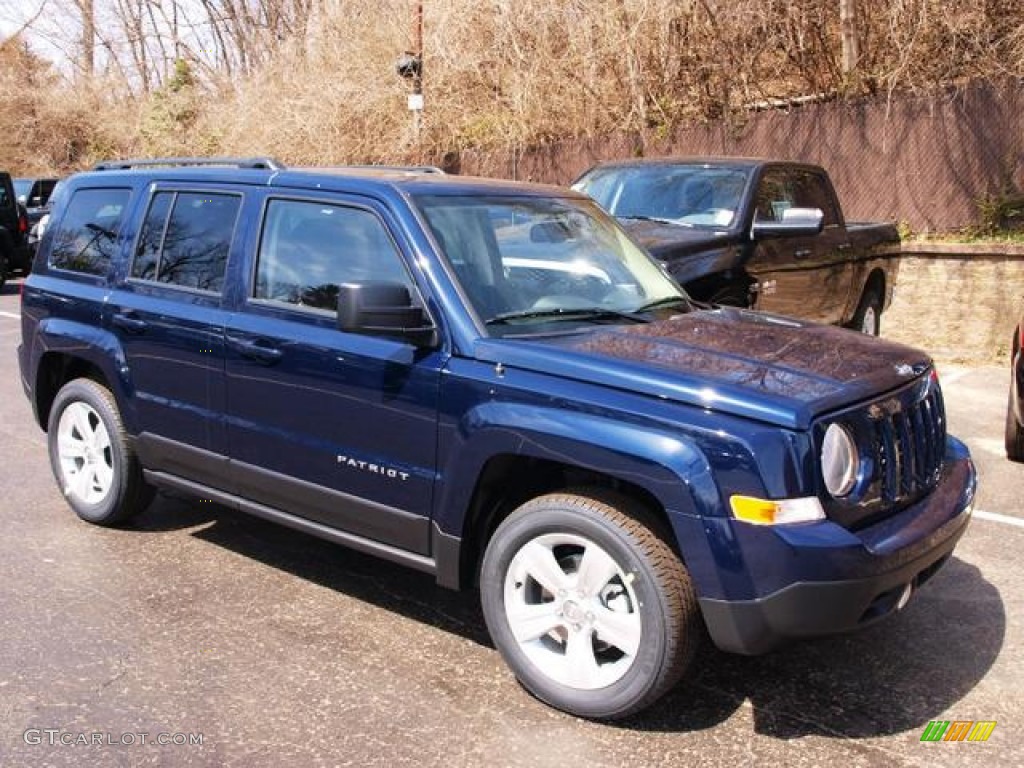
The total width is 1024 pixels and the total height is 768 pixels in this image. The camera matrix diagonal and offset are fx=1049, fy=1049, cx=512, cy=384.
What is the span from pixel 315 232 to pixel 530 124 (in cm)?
1286

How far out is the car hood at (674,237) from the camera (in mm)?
7144

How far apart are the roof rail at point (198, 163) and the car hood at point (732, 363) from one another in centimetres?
164

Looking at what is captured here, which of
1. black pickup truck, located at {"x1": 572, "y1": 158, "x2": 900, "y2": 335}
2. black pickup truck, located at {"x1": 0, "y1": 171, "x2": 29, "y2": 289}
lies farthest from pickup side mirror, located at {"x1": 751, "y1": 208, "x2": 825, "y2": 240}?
black pickup truck, located at {"x1": 0, "y1": 171, "x2": 29, "y2": 289}

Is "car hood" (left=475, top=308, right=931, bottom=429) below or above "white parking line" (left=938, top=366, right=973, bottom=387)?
above

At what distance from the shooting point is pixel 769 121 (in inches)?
526

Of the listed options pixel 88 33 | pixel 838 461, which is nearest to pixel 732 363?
pixel 838 461

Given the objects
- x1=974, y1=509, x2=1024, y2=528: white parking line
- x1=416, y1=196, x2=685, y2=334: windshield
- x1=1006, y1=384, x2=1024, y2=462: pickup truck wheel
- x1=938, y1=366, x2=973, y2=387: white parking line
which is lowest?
x1=974, y1=509, x2=1024, y2=528: white parking line

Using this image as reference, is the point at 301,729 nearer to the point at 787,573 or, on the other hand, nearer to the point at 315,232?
the point at 787,573

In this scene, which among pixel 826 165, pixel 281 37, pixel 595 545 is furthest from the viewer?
pixel 281 37

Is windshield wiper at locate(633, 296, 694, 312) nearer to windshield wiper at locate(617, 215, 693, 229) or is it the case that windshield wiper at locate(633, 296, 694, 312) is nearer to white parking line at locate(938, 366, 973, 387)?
windshield wiper at locate(617, 215, 693, 229)

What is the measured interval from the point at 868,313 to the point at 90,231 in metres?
7.17

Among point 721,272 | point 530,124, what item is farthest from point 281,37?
point 721,272

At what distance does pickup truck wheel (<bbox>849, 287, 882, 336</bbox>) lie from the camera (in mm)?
9648

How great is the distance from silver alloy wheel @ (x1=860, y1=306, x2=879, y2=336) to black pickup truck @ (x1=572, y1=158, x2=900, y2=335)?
0.12 metres
